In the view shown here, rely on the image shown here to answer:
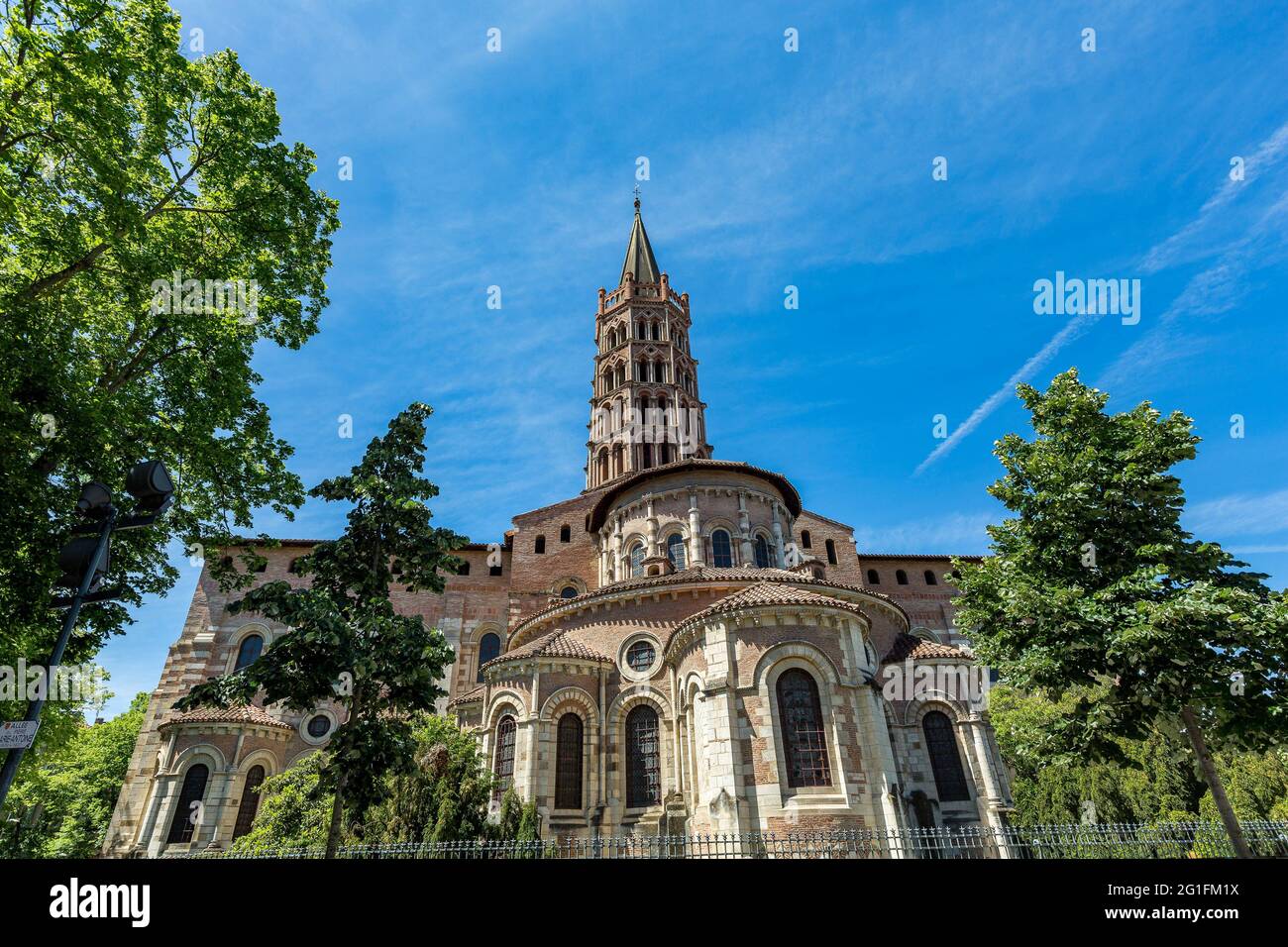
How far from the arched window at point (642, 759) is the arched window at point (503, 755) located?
3.86 meters

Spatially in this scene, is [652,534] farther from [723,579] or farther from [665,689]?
[665,689]

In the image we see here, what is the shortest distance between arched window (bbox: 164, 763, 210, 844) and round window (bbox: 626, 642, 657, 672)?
1900cm

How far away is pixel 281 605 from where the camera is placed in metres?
12.2

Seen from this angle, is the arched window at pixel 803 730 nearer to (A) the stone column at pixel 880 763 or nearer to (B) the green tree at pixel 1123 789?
(A) the stone column at pixel 880 763

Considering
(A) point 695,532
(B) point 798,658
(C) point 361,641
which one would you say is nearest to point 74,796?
(C) point 361,641

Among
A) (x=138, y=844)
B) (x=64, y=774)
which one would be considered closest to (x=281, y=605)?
(x=138, y=844)

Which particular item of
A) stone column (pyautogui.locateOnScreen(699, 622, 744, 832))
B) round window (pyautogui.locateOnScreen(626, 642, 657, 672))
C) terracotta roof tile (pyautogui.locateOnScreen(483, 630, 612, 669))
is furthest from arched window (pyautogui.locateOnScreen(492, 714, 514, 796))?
stone column (pyautogui.locateOnScreen(699, 622, 744, 832))

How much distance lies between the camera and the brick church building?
55.2 feet

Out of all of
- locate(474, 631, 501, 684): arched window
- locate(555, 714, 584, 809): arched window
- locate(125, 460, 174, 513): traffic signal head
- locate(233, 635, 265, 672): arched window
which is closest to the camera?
locate(125, 460, 174, 513): traffic signal head

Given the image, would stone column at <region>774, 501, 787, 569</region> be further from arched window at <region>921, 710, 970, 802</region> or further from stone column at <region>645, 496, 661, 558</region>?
arched window at <region>921, 710, 970, 802</region>

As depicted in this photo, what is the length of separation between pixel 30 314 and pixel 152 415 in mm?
3212
